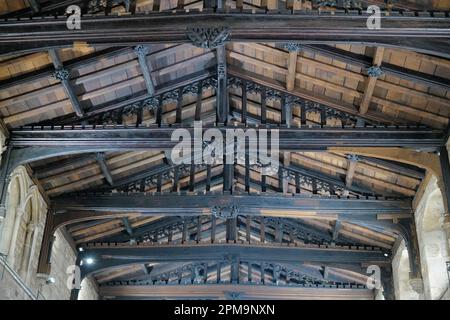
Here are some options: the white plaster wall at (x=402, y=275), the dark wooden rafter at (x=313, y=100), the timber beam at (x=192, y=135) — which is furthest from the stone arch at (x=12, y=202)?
the white plaster wall at (x=402, y=275)

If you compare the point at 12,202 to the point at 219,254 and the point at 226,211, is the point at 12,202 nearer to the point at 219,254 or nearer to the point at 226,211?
the point at 226,211

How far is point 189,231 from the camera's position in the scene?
1880 centimetres

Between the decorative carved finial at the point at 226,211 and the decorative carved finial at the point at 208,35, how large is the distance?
5.44m

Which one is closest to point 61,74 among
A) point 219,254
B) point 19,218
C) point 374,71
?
point 19,218

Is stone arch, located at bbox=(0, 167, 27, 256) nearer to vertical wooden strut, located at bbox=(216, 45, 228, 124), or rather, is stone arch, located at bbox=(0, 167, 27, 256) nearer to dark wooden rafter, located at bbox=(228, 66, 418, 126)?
vertical wooden strut, located at bbox=(216, 45, 228, 124)

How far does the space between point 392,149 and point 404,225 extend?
3.16 m

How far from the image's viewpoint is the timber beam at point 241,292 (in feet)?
55.1

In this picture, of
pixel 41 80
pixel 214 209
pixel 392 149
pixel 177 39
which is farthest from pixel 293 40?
pixel 214 209

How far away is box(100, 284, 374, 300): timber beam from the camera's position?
16.8m

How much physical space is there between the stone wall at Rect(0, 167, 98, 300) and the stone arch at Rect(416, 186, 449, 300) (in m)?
8.52

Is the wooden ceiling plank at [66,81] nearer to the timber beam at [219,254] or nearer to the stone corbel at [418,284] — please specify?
the timber beam at [219,254]

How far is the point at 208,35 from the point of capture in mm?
8719

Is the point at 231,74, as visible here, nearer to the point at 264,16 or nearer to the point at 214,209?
Result: the point at 214,209

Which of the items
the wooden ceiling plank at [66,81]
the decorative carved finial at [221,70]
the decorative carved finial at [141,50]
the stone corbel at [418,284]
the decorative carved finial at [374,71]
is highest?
the decorative carved finial at [221,70]
